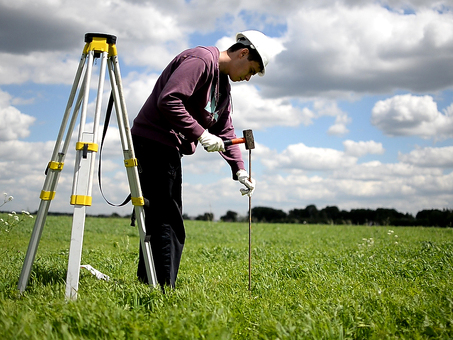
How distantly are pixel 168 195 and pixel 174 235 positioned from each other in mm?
447

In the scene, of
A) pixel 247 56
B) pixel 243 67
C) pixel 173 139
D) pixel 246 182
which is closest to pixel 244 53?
pixel 247 56

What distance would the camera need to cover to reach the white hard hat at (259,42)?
13.6 feet

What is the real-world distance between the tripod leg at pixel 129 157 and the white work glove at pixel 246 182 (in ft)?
4.41

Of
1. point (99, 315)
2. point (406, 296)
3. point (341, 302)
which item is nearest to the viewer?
point (99, 315)

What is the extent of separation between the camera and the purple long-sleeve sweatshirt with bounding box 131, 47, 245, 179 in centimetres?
386

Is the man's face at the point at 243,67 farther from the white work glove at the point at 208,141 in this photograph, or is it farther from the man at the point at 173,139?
the white work glove at the point at 208,141

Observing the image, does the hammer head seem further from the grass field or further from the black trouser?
the grass field

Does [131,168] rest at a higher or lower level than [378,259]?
higher

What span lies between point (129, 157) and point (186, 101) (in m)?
0.78

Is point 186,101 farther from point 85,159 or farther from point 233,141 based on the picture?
point 85,159

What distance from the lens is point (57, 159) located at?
4117 millimetres

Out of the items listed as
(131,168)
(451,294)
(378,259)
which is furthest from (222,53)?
(378,259)

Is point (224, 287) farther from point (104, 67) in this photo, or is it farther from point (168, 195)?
point (104, 67)

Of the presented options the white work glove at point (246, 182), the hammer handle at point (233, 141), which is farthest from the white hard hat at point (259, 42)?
the white work glove at point (246, 182)
